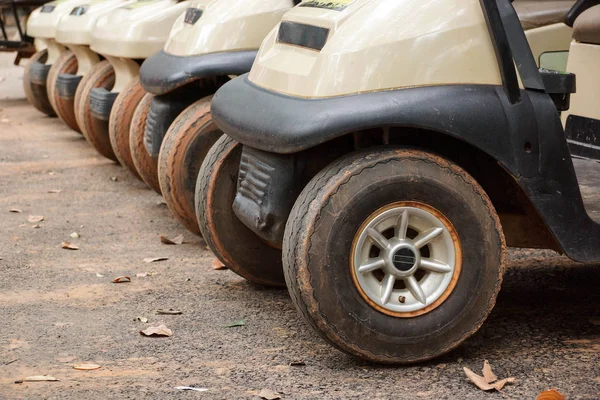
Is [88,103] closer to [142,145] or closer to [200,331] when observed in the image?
[142,145]

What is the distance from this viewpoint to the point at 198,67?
5652 millimetres

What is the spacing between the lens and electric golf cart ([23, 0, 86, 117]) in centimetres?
1086

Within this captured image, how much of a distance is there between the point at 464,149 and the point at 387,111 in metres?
0.46

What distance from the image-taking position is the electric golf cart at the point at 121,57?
7.06 m

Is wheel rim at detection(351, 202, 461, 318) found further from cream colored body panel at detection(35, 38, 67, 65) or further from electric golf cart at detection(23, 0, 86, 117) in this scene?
cream colored body panel at detection(35, 38, 67, 65)

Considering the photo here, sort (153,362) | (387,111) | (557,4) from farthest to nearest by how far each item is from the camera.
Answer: (557,4), (153,362), (387,111)

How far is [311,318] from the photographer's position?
382cm

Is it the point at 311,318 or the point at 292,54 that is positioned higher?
the point at 292,54

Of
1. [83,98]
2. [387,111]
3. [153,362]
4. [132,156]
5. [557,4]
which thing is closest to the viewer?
[387,111]

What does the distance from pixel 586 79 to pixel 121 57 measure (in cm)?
346

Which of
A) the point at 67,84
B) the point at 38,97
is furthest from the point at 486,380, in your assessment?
the point at 38,97

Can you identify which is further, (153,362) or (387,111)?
(153,362)

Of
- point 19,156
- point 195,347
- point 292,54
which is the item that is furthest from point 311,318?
point 19,156

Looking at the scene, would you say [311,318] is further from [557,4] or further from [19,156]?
[19,156]
